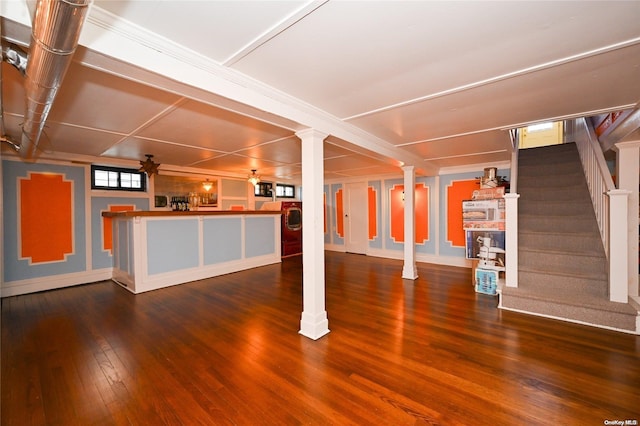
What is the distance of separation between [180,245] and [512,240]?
17.0ft

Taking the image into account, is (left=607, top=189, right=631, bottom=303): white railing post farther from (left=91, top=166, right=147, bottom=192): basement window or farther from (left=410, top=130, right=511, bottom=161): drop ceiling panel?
(left=91, top=166, right=147, bottom=192): basement window

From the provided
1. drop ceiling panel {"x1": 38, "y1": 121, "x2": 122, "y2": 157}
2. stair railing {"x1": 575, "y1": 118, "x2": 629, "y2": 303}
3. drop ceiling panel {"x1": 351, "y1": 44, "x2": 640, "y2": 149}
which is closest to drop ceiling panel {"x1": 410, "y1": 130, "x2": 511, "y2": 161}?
drop ceiling panel {"x1": 351, "y1": 44, "x2": 640, "y2": 149}

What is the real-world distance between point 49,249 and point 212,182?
10.8ft

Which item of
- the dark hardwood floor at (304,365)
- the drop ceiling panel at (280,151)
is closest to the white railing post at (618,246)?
the dark hardwood floor at (304,365)

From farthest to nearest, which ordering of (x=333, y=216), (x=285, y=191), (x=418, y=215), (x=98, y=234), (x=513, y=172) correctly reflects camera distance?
(x=285, y=191) < (x=333, y=216) < (x=418, y=215) < (x=98, y=234) < (x=513, y=172)

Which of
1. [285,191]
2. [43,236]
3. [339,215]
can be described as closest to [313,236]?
[43,236]

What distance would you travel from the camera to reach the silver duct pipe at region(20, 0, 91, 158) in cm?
94

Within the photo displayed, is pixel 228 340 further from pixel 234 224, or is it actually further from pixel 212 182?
pixel 212 182

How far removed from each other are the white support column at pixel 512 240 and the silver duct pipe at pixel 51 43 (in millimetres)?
4301

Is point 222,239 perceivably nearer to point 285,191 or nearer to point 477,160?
point 285,191

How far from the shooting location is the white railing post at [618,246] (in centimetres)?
275

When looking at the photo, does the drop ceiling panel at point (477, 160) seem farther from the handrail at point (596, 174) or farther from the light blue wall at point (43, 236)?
the light blue wall at point (43, 236)

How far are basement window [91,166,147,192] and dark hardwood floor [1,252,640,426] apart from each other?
2.20 m

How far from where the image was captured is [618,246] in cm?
280
